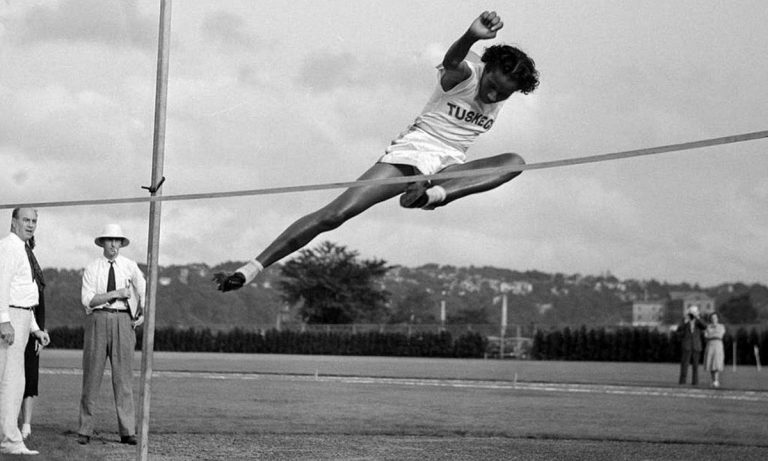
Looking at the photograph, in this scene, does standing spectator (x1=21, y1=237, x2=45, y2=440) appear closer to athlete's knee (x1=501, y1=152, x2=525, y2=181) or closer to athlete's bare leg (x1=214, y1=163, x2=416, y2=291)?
athlete's bare leg (x1=214, y1=163, x2=416, y2=291)

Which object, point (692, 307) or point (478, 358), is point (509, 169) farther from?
point (478, 358)

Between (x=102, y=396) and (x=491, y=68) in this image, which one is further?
(x=102, y=396)

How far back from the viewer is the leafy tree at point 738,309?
111 m

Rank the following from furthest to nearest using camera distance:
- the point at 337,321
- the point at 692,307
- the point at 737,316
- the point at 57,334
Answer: the point at 737,316 < the point at 337,321 < the point at 57,334 < the point at 692,307

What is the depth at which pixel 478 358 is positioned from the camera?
172 ft

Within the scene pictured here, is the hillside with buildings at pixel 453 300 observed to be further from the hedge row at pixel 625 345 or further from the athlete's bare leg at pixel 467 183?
the athlete's bare leg at pixel 467 183

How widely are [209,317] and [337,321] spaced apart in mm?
40626

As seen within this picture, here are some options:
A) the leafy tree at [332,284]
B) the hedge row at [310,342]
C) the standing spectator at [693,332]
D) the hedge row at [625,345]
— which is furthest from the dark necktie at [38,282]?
the hedge row at [310,342]

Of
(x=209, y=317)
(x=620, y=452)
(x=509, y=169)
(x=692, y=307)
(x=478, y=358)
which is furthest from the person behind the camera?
(x=209, y=317)

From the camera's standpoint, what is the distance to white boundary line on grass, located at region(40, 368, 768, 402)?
20797 mm

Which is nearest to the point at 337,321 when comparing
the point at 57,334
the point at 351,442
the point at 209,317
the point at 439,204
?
the point at 57,334

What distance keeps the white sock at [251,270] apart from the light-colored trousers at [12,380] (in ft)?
11.5

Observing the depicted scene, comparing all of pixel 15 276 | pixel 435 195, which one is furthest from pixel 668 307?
pixel 435 195

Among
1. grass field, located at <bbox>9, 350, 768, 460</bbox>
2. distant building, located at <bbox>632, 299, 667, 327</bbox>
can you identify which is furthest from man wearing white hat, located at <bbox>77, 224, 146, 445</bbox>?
distant building, located at <bbox>632, 299, 667, 327</bbox>
